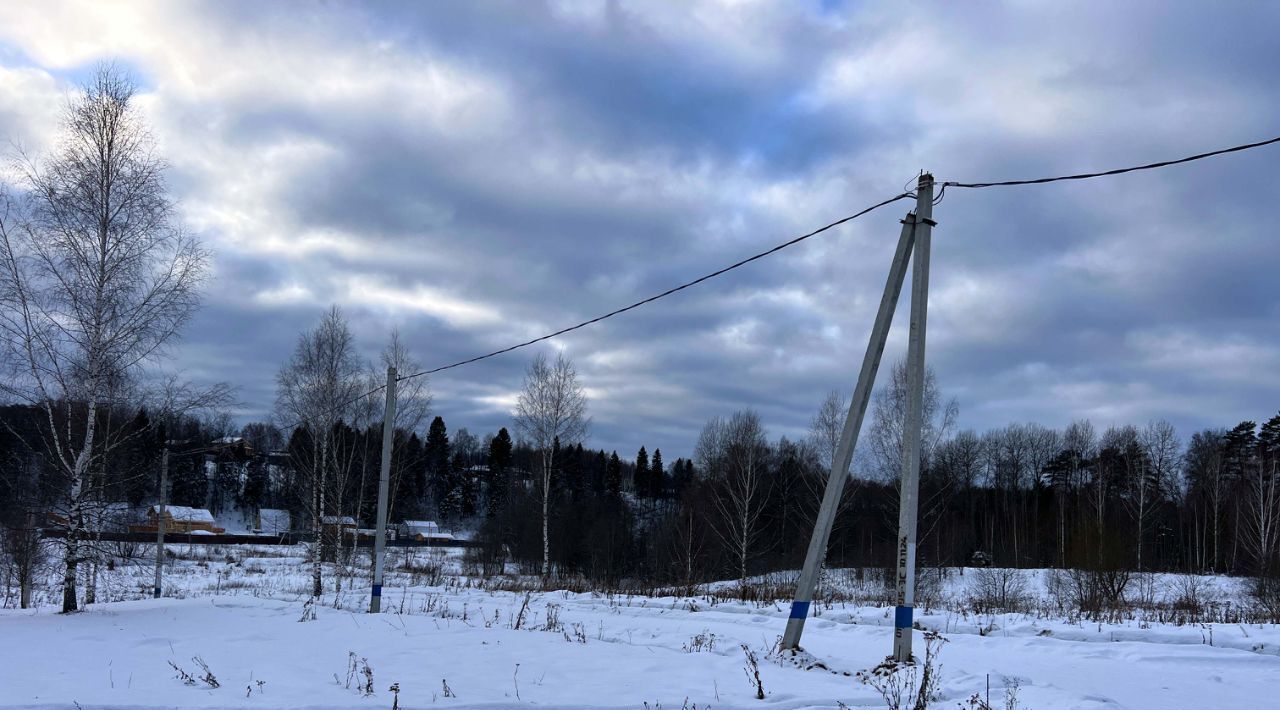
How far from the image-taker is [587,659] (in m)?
10.5

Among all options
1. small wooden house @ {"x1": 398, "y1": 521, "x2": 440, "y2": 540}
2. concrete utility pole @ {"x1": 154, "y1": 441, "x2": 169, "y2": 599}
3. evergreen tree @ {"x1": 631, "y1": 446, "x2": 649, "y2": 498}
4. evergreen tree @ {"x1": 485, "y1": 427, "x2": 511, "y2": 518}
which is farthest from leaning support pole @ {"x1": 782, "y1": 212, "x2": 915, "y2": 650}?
evergreen tree @ {"x1": 631, "y1": 446, "x2": 649, "y2": 498}

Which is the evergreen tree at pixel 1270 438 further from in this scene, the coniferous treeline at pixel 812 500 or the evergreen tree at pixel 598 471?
the evergreen tree at pixel 598 471

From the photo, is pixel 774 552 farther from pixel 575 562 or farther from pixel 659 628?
pixel 659 628

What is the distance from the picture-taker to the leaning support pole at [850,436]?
10.5 m

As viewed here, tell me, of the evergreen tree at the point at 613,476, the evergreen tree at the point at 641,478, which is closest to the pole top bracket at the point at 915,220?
the evergreen tree at the point at 613,476

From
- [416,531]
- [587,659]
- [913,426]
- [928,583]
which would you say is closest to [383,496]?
[587,659]

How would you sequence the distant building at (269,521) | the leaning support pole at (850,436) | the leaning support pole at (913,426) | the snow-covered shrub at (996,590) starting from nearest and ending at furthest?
the leaning support pole at (913,426), the leaning support pole at (850,436), the snow-covered shrub at (996,590), the distant building at (269,521)

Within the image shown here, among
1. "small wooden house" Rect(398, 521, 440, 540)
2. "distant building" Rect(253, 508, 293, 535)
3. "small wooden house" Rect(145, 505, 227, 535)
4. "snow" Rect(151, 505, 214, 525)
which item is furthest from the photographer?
"distant building" Rect(253, 508, 293, 535)

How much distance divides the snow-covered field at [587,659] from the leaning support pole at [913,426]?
0.84 m

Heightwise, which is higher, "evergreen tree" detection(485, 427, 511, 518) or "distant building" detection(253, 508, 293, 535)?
"evergreen tree" detection(485, 427, 511, 518)

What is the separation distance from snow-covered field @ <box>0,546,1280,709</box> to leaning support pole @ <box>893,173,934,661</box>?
32.9 inches

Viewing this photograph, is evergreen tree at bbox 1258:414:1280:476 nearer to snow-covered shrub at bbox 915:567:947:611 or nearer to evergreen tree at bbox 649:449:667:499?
snow-covered shrub at bbox 915:567:947:611

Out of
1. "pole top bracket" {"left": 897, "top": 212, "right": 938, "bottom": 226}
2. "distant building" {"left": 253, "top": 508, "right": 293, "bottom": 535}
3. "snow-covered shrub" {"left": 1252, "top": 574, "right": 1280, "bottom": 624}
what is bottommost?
"distant building" {"left": 253, "top": 508, "right": 293, "bottom": 535}

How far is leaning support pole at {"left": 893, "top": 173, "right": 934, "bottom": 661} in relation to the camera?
9.18m
